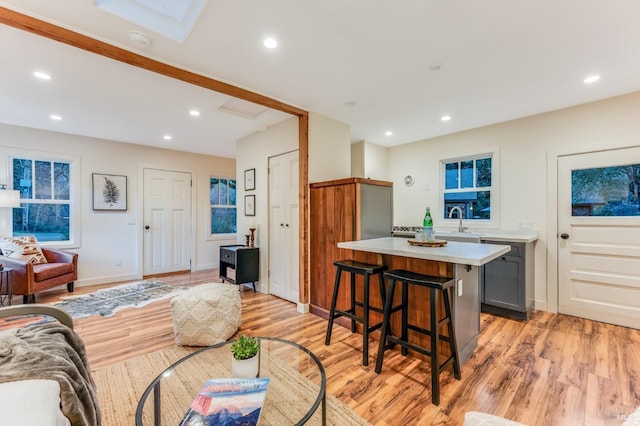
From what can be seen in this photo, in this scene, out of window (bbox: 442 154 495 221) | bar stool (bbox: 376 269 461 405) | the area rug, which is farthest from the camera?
window (bbox: 442 154 495 221)

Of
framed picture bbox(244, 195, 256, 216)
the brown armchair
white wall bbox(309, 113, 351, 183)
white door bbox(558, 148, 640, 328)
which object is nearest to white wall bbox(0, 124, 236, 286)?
the brown armchair

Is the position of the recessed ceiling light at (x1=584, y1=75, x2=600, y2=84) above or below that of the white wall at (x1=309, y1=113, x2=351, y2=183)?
above

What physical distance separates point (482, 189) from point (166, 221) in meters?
5.45

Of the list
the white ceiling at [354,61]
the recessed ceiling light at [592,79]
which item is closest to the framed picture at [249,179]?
the white ceiling at [354,61]

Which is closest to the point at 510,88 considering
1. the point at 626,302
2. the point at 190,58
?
the point at 626,302

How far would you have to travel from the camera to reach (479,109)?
3324 mm

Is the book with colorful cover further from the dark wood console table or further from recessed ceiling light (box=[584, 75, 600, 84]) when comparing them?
recessed ceiling light (box=[584, 75, 600, 84])

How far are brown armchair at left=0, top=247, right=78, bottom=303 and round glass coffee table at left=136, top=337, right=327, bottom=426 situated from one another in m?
3.30

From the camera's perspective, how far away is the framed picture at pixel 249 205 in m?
4.36

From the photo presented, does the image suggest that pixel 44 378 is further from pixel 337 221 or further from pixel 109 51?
pixel 337 221

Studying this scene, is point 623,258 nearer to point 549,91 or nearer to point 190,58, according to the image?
point 549,91

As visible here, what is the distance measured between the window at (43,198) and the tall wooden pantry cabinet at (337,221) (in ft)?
13.2

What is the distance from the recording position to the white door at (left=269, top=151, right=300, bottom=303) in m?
3.66

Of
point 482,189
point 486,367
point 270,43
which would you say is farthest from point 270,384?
point 482,189
